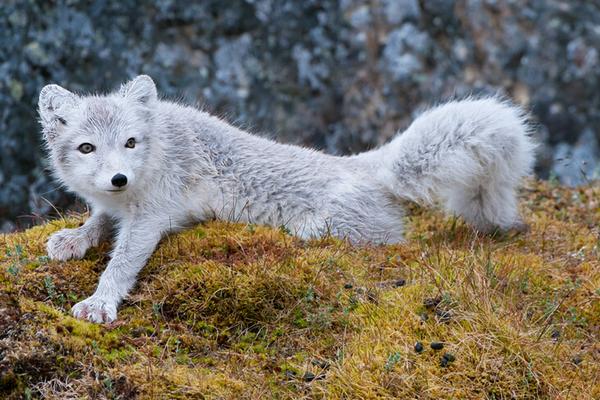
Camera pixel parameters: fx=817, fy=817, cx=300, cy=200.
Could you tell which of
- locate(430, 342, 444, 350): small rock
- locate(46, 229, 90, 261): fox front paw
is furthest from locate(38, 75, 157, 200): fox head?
locate(430, 342, 444, 350): small rock

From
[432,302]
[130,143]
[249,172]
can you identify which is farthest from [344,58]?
[432,302]

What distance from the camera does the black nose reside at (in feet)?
17.3

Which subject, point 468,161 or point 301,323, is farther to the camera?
point 468,161

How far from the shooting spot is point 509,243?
649 cm

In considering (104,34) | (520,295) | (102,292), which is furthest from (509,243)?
(104,34)

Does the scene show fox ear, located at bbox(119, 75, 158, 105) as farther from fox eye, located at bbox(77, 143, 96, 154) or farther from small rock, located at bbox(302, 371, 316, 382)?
small rock, located at bbox(302, 371, 316, 382)

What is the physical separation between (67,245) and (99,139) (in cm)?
78

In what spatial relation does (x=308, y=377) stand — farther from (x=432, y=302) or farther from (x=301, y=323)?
(x=432, y=302)

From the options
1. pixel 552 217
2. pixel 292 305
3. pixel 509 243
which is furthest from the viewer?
pixel 552 217

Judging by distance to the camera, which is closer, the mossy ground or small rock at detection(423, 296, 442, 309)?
the mossy ground

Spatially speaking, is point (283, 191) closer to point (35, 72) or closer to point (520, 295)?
point (520, 295)

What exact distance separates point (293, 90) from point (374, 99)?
43.8 inches

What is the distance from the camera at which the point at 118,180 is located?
5285mm

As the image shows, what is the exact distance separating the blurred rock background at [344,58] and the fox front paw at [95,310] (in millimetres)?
5168
